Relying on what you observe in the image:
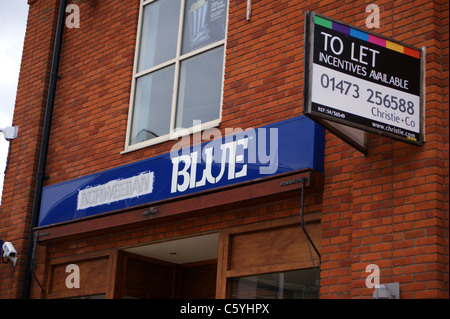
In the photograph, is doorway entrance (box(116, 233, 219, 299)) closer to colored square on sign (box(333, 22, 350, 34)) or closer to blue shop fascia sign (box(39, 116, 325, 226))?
blue shop fascia sign (box(39, 116, 325, 226))

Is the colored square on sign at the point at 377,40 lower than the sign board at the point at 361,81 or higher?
higher

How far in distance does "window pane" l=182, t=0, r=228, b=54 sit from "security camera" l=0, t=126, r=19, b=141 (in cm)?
316

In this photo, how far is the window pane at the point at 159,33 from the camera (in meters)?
10.5

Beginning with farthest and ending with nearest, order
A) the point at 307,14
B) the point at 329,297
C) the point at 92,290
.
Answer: the point at 92,290 < the point at 329,297 < the point at 307,14

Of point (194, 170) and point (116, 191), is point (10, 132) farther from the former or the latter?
point (194, 170)

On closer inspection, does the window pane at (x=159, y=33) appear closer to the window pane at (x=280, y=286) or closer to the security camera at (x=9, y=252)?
the security camera at (x=9, y=252)

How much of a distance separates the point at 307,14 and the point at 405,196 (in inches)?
71.3

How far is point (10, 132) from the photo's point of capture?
1180 cm

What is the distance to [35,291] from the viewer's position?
10.8 metres

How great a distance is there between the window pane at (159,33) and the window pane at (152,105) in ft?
0.69

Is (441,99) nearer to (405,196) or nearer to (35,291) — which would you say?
(405,196)

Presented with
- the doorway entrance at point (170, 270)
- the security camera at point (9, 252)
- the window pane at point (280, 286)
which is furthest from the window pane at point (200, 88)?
the security camera at point (9, 252)
